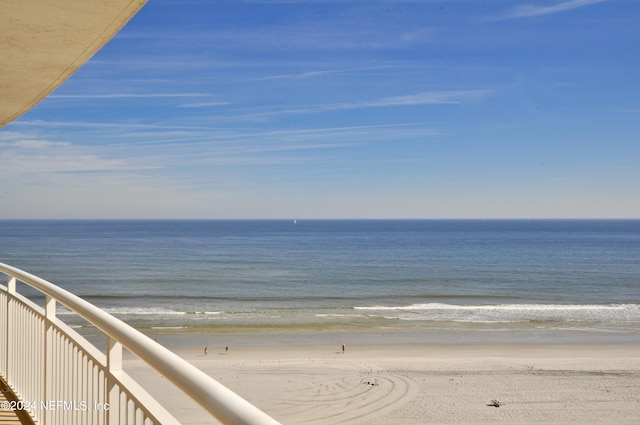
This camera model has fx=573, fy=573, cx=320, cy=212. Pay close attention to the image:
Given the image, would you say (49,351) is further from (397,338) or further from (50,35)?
(397,338)

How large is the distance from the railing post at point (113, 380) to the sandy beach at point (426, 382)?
33.5 feet

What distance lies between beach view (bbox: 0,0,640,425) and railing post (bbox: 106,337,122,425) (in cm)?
1

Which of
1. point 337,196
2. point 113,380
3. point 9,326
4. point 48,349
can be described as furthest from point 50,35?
point 337,196

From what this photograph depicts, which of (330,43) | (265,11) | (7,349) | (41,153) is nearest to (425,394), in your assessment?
(7,349)

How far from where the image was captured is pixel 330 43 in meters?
62.9

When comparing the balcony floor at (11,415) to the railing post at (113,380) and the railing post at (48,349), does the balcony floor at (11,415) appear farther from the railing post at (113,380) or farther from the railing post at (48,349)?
the railing post at (113,380)

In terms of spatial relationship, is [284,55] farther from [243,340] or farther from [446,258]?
[243,340]

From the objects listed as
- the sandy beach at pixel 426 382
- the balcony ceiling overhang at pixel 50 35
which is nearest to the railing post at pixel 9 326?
the balcony ceiling overhang at pixel 50 35

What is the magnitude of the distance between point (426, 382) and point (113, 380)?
537 inches

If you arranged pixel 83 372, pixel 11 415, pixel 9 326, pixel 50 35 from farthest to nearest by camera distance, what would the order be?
pixel 9 326, pixel 11 415, pixel 50 35, pixel 83 372

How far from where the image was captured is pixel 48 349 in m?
2.94

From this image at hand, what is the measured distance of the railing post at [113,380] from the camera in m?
1.91

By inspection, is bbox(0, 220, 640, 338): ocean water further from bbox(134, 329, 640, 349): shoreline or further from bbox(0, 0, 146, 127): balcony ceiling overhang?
bbox(0, 0, 146, 127): balcony ceiling overhang

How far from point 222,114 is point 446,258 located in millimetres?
44609
